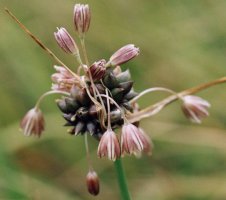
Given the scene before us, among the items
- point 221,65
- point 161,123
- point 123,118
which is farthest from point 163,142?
point 123,118

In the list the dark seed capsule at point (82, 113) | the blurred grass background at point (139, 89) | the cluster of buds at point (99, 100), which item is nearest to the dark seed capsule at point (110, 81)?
the cluster of buds at point (99, 100)

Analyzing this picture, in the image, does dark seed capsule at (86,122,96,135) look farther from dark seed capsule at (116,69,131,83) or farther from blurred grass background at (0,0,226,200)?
blurred grass background at (0,0,226,200)

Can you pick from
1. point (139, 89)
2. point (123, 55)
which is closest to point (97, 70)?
point (123, 55)

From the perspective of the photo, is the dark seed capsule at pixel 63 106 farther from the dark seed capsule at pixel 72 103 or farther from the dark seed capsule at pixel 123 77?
the dark seed capsule at pixel 123 77

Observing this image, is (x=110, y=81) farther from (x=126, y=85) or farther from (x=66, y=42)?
(x=66, y=42)

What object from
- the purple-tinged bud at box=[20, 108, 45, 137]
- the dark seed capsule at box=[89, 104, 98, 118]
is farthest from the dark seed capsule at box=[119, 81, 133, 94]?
the purple-tinged bud at box=[20, 108, 45, 137]

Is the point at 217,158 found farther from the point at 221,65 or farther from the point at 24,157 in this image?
the point at 24,157

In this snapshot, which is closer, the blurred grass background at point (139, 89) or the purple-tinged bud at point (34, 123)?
the purple-tinged bud at point (34, 123)

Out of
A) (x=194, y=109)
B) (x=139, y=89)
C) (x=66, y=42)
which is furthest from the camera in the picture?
(x=139, y=89)
